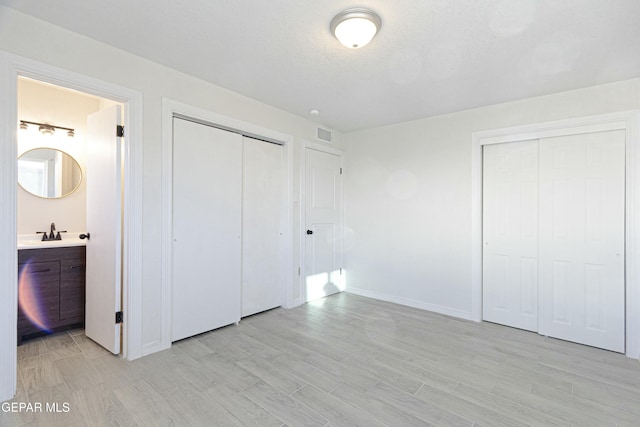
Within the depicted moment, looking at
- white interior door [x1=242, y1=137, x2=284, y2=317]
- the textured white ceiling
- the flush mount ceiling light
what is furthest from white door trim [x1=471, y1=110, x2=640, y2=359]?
white interior door [x1=242, y1=137, x2=284, y2=317]

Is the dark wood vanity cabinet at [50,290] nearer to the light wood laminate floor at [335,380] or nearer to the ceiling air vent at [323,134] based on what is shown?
the light wood laminate floor at [335,380]

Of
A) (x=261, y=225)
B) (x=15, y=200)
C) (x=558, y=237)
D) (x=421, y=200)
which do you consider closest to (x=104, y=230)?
(x=15, y=200)

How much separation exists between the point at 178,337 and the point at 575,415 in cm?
309

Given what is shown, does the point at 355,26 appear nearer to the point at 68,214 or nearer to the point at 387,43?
the point at 387,43

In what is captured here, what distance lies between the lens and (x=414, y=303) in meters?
4.06

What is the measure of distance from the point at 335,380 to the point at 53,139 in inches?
154

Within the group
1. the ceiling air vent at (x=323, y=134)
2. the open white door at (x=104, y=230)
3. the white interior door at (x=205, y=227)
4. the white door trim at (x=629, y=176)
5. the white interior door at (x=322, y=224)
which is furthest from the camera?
the ceiling air vent at (x=323, y=134)

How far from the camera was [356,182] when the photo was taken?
4723 millimetres

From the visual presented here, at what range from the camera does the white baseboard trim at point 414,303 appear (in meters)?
3.68

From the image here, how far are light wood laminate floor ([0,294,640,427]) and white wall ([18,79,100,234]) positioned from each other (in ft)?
4.22

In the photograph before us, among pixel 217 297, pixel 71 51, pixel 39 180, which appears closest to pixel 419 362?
pixel 217 297

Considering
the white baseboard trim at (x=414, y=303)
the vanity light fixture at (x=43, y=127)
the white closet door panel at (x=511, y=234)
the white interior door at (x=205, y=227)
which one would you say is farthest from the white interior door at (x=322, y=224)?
the vanity light fixture at (x=43, y=127)

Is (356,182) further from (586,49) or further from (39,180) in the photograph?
Answer: (39,180)

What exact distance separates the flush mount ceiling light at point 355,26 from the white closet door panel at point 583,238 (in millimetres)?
2425
